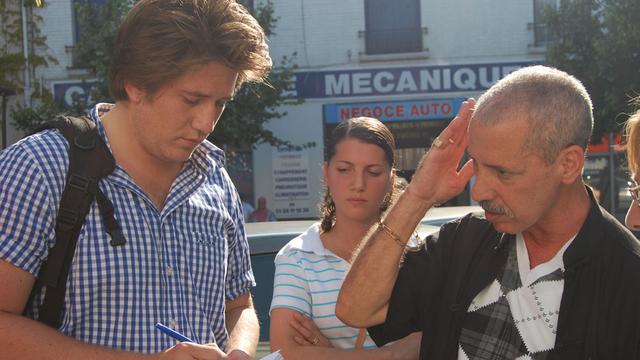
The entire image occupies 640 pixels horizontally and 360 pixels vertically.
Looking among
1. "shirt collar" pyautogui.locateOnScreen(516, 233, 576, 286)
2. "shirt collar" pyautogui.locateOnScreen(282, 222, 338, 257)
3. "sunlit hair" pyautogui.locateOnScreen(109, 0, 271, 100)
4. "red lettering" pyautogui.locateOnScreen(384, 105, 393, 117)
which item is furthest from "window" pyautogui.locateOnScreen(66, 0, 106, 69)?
"shirt collar" pyautogui.locateOnScreen(516, 233, 576, 286)

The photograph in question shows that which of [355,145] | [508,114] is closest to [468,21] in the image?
[355,145]

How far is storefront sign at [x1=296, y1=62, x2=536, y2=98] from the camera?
54.2ft

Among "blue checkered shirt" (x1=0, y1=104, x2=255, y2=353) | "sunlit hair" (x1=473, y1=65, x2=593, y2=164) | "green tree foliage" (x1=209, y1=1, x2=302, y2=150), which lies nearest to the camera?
"blue checkered shirt" (x1=0, y1=104, x2=255, y2=353)

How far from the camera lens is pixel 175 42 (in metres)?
2.19

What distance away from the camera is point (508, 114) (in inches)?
83.6

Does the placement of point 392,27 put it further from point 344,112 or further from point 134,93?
point 134,93

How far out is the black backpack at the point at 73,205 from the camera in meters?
2.01

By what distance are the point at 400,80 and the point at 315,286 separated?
45.3ft

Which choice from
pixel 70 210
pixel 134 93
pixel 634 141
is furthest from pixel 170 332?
pixel 634 141

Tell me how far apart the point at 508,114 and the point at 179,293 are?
38.7 inches

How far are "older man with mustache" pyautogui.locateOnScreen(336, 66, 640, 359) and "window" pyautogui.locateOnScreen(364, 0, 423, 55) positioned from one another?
14.6m

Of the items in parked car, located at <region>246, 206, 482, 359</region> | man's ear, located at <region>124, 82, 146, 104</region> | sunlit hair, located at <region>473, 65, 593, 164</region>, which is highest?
man's ear, located at <region>124, 82, 146, 104</region>

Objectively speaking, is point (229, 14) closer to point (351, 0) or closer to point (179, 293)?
point (179, 293)

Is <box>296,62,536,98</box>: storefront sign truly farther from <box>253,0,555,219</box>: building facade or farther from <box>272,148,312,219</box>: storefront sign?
<box>272,148,312,219</box>: storefront sign
